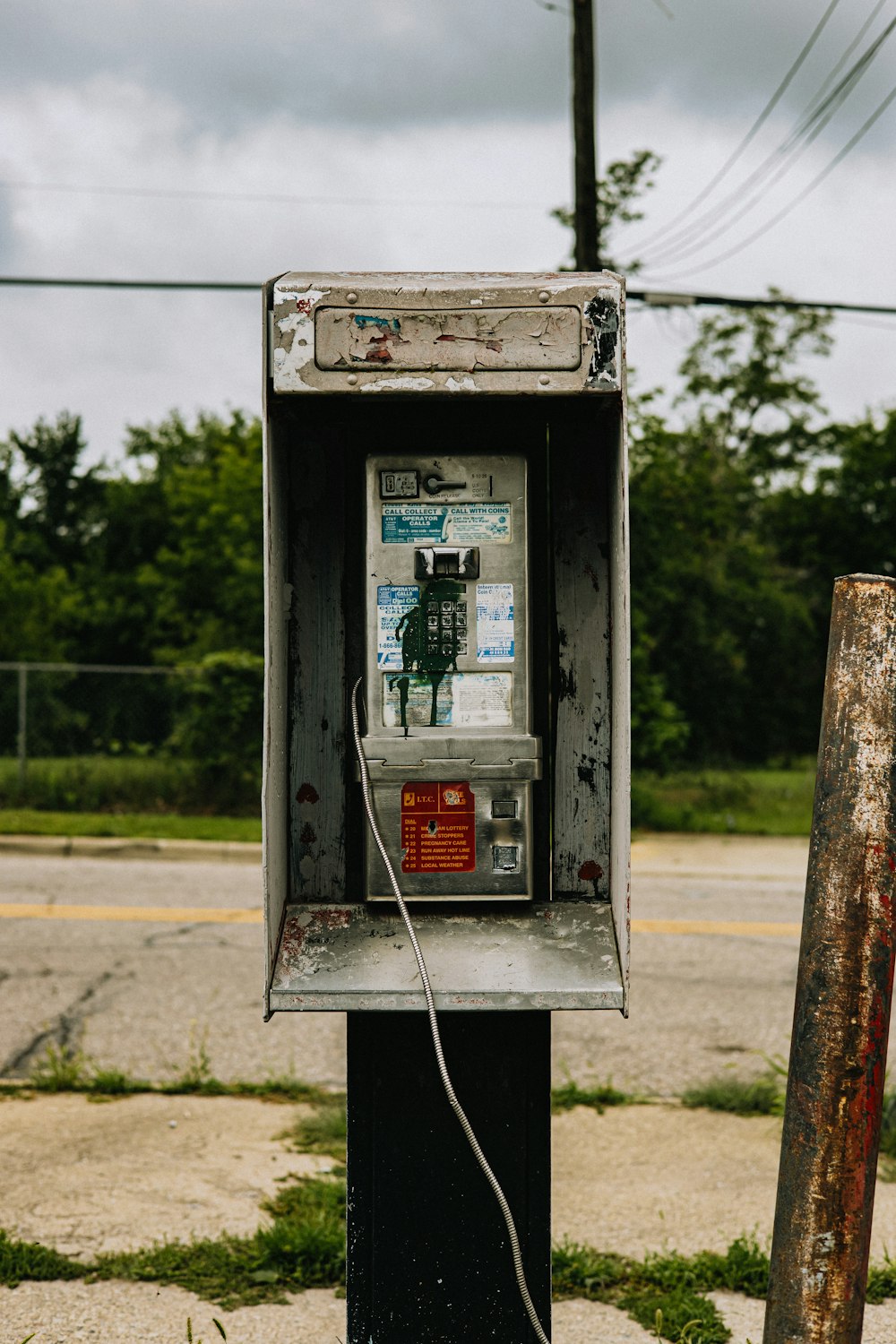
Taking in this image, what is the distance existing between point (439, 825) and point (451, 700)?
255mm

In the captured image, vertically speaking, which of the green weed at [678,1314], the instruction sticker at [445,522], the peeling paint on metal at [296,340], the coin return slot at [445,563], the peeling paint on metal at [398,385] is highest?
the peeling paint on metal at [296,340]

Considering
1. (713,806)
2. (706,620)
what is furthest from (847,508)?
(713,806)

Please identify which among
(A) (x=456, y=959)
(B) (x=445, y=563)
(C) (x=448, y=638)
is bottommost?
(A) (x=456, y=959)

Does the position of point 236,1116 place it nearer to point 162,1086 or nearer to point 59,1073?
point 162,1086

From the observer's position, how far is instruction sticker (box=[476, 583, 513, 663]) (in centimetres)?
257

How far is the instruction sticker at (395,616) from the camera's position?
2.56m

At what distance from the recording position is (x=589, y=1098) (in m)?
4.60

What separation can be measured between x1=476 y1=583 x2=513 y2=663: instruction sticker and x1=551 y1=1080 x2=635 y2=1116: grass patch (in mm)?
2524

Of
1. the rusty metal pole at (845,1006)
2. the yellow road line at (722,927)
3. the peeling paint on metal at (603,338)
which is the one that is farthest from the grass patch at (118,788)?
the rusty metal pole at (845,1006)

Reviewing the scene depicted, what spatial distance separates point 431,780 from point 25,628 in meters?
20.1

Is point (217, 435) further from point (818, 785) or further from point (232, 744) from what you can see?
point (818, 785)

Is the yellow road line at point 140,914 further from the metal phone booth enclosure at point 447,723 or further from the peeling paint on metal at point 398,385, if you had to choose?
the peeling paint on metal at point 398,385

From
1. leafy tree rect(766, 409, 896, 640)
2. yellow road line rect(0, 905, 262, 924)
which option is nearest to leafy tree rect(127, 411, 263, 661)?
yellow road line rect(0, 905, 262, 924)

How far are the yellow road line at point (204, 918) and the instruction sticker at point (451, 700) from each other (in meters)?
5.59
